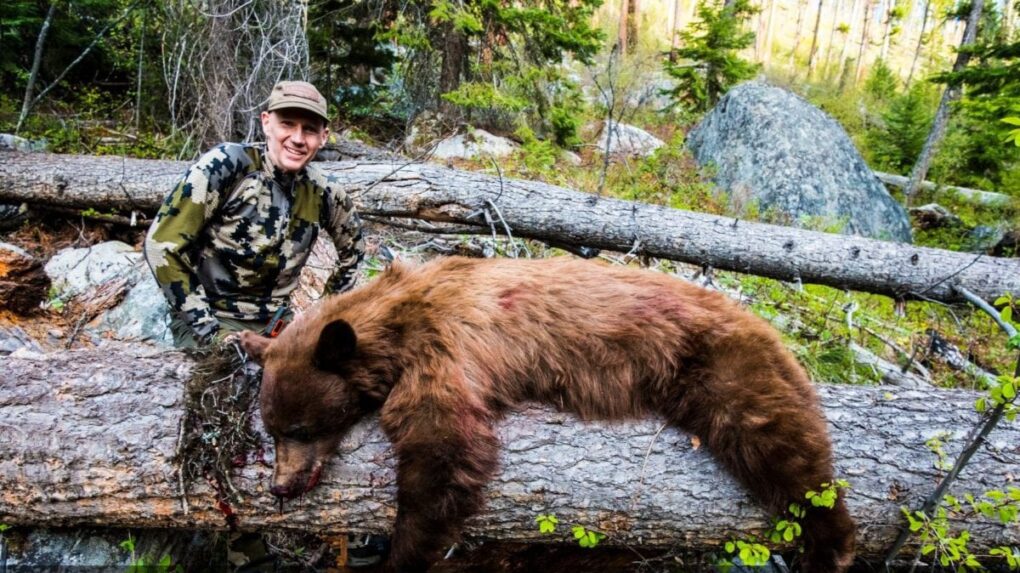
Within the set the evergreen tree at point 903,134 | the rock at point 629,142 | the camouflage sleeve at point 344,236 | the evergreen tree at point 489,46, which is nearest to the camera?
the camouflage sleeve at point 344,236

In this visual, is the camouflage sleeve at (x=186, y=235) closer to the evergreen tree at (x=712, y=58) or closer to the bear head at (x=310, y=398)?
the bear head at (x=310, y=398)

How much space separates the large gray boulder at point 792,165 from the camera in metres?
11.7

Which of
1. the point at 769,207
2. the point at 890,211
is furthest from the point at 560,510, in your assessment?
the point at 890,211

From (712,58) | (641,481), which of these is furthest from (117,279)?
(712,58)

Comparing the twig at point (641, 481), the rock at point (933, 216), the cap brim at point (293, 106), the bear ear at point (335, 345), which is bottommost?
the rock at point (933, 216)

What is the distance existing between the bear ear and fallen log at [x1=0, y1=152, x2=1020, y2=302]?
364cm

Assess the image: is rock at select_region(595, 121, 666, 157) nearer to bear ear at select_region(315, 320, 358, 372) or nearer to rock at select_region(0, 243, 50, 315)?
rock at select_region(0, 243, 50, 315)

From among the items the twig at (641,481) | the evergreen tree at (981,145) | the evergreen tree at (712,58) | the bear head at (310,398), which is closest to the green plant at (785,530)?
the twig at (641,481)

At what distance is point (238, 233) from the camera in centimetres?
395

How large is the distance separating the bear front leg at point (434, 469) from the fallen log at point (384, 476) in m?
0.16

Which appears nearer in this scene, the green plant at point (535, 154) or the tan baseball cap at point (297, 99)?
the tan baseball cap at point (297, 99)

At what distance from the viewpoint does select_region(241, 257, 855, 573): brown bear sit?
2.62m

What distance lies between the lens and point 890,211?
1227 cm

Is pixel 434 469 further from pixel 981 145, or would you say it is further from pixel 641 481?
pixel 981 145
